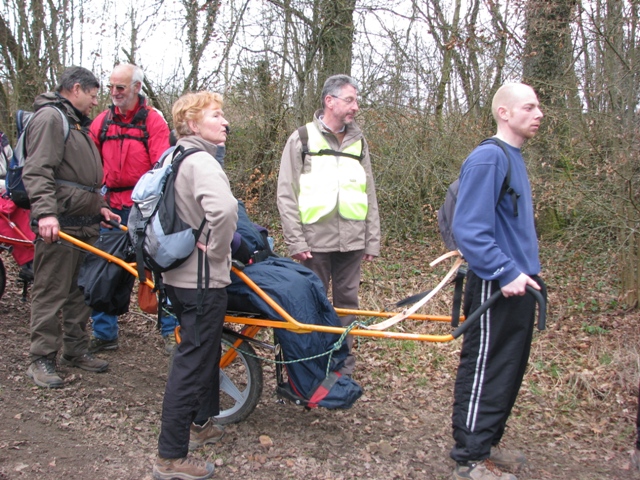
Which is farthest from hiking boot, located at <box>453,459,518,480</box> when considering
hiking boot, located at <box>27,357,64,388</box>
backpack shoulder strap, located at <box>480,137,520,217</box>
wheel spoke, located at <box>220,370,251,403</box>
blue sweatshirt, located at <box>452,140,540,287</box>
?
hiking boot, located at <box>27,357,64,388</box>

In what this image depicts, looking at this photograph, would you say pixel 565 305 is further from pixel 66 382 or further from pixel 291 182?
pixel 66 382

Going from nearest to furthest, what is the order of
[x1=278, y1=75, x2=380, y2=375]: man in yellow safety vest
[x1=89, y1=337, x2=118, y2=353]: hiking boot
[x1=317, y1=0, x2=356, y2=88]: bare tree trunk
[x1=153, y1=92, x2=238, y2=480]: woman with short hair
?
1. [x1=153, y1=92, x2=238, y2=480]: woman with short hair
2. [x1=278, y1=75, x2=380, y2=375]: man in yellow safety vest
3. [x1=89, y1=337, x2=118, y2=353]: hiking boot
4. [x1=317, y1=0, x2=356, y2=88]: bare tree trunk

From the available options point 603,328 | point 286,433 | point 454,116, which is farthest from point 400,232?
point 286,433

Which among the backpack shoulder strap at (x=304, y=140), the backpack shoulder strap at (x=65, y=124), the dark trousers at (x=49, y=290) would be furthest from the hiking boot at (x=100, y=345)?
the backpack shoulder strap at (x=304, y=140)

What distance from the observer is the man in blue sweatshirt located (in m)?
2.89

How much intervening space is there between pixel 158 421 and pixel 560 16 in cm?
698

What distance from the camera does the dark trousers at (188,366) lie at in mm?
3184

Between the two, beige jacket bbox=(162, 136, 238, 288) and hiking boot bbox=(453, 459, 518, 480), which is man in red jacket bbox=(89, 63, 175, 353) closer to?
beige jacket bbox=(162, 136, 238, 288)

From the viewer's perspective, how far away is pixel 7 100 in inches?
390

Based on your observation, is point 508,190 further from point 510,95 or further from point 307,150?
point 307,150

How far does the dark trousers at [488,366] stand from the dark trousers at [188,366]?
132 centimetres

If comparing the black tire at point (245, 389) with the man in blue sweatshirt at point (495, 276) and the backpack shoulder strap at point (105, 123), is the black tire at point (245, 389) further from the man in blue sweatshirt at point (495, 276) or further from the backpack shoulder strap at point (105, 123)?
the backpack shoulder strap at point (105, 123)

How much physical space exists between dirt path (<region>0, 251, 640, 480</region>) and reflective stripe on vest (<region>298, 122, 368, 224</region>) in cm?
138

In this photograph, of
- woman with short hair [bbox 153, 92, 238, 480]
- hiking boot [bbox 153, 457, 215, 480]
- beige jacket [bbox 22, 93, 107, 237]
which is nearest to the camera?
woman with short hair [bbox 153, 92, 238, 480]
